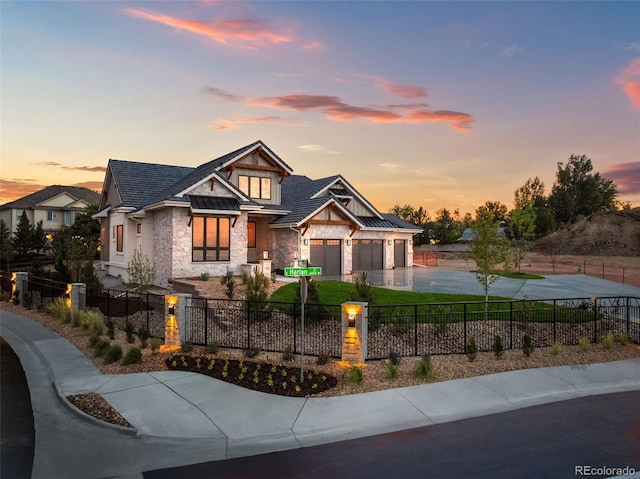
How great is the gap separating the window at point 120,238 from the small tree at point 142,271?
2375 mm

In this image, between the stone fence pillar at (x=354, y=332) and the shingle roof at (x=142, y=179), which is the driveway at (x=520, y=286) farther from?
the shingle roof at (x=142, y=179)

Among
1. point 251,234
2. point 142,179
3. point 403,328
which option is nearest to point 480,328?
point 403,328

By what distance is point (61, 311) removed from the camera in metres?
16.4

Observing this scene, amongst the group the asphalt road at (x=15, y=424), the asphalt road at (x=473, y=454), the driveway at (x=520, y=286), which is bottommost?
the asphalt road at (x=15, y=424)

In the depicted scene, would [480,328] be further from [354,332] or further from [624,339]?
[354,332]

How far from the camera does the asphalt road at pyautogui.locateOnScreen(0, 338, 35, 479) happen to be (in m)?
6.04

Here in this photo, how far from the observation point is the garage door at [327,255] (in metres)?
28.6

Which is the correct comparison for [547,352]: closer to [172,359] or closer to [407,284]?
[172,359]

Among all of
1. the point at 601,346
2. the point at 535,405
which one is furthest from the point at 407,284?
the point at 535,405

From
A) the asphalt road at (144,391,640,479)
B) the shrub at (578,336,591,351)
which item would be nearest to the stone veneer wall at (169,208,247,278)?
the asphalt road at (144,391,640,479)

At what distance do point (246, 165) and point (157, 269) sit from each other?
8.65 m

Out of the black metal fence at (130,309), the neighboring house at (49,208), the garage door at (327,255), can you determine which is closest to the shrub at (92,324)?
the black metal fence at (130,309)

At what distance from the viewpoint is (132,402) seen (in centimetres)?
823

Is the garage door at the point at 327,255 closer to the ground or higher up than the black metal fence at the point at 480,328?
higher up
